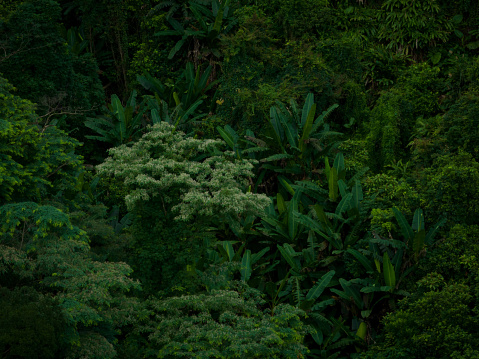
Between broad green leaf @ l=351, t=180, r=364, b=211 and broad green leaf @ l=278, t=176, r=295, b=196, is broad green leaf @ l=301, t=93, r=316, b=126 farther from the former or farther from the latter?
broad green leaf @ l=351, t=180, r=364, b=211

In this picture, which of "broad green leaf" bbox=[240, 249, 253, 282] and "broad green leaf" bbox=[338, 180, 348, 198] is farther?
"broad green leaf" bbox=[338, 180, 348, 198]

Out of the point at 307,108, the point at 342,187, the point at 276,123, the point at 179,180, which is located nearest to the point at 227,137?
the point at 276,123

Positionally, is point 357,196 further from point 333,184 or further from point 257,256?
point 257,256

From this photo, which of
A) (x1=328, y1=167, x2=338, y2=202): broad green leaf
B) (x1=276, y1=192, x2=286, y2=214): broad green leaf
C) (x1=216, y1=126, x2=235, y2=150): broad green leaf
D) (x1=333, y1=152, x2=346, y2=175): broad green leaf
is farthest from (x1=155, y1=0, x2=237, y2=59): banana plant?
(x1=328, y1=167, x2=338, y2=202): broad green leaf

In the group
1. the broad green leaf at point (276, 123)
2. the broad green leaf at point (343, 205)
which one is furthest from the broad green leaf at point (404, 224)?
the broad green leaf at point (276, 123)

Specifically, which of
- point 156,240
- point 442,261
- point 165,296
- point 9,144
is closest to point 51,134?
point 9,144

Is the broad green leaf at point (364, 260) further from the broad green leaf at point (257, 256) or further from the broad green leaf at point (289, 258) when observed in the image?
the broad green leaf at point (257, 256)

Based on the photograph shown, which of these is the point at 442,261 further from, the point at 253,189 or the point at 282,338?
the point at 253,189

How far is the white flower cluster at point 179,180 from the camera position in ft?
35.5

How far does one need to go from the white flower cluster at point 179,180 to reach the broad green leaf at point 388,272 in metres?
2.71

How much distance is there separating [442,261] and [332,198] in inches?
145

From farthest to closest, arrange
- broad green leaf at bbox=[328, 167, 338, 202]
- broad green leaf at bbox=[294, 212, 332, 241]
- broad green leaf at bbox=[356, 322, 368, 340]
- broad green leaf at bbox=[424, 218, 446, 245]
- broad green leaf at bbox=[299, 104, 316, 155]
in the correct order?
1. broad green leaf at bbox=[299, 104, 316, 155]
2. broad green leaf at bbox=[328, 167, 338, 202]
3. broad green leaf at bbox=[294, 212, 332, 241]
4. broad green leaf at bbox=[356, 322, 368, 340]
5. broad green leaf at bbox=[424, 218, 446, 245]

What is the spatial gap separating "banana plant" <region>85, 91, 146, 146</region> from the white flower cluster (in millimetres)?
6452

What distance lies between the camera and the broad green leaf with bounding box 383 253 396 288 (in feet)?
39.9
